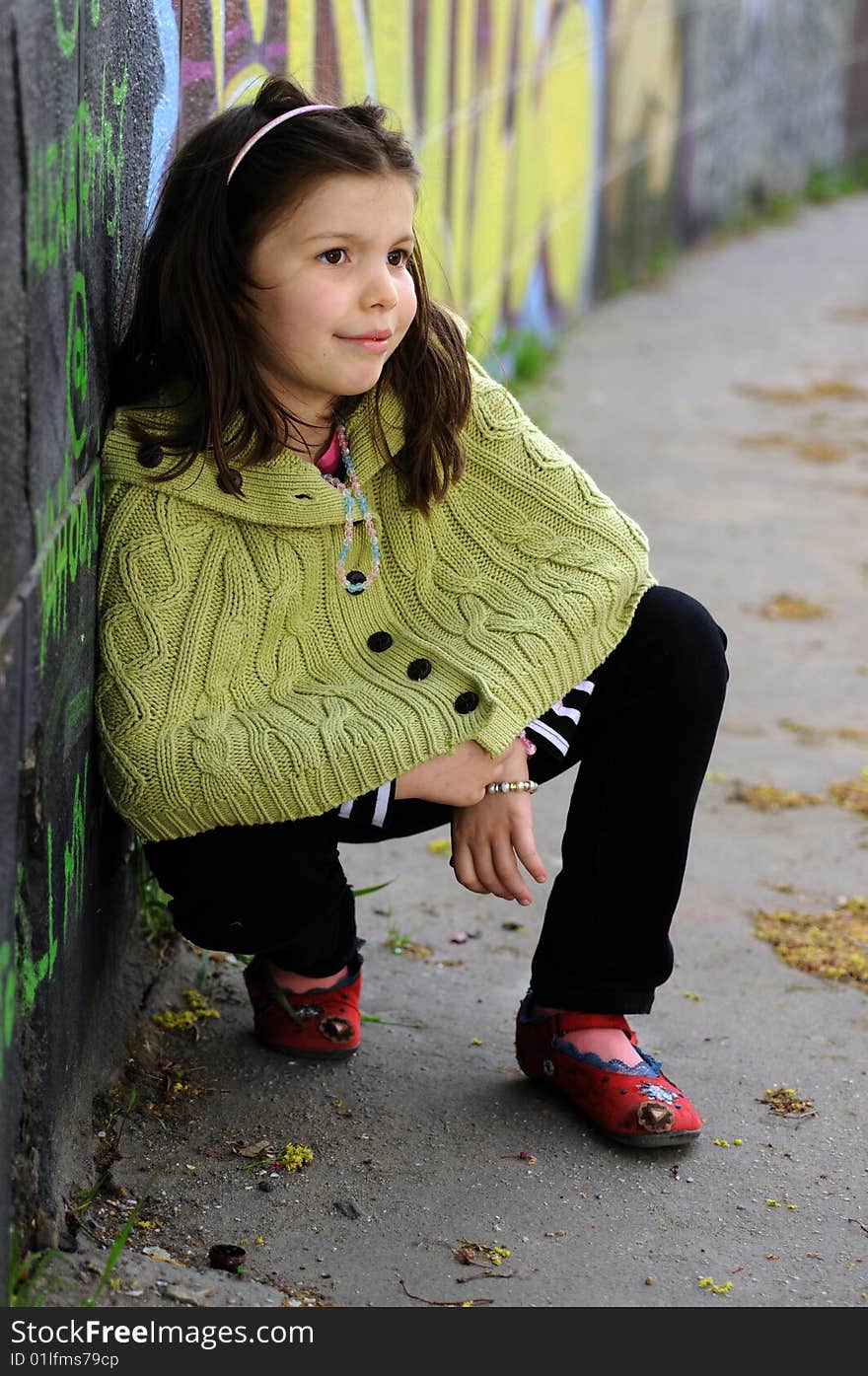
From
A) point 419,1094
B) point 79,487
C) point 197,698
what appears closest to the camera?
point 79,487

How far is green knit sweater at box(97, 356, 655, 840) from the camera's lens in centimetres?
218

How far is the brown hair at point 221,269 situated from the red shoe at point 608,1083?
927 millimetres

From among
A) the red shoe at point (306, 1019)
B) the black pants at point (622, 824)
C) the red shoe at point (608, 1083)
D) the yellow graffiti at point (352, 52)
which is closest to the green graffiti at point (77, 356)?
the black pants at point (622, 824)

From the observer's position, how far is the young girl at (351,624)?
2.20m

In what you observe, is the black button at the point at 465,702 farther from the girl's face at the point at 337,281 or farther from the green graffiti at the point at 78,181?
the green graffiti at the point at 78,181

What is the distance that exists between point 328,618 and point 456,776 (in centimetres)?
28

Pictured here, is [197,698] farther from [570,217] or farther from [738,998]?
[570,217]

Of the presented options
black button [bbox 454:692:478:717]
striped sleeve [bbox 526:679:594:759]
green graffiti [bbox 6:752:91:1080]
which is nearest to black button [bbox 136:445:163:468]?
green graffiti [bbox 6:752:91:1080]

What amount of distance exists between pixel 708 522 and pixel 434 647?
128 inches

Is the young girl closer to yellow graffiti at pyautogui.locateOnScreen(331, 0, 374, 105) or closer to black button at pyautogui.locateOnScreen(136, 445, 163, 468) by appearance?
black button at pyautogui.locateOnScreen(136, 445, 163, 468)

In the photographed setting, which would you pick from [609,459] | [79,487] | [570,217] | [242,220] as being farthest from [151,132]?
[570,217]

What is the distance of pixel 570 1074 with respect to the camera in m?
2.49

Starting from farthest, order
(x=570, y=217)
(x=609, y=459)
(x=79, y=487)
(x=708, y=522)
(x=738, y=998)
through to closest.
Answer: (x=570, y=217) → (x=609, y=459) → (x=708, y=522) → (x=738, y=998) → (x=79, y=487)

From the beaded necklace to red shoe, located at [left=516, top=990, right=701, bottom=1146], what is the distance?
0.68 meters
